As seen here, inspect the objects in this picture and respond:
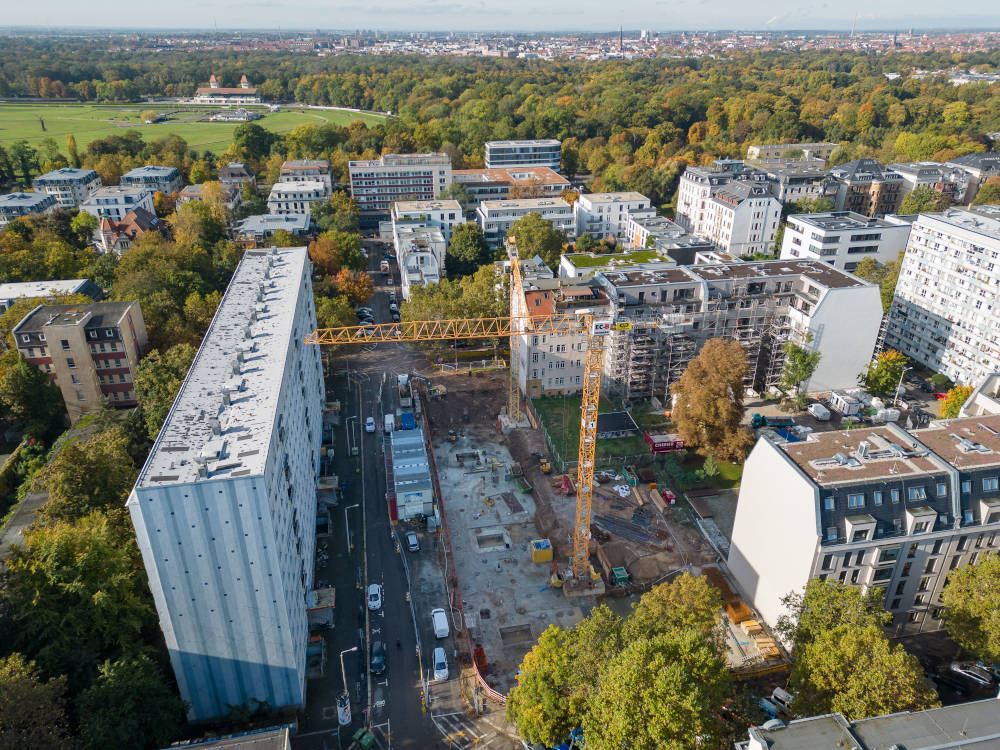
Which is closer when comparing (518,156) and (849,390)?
(849,390)

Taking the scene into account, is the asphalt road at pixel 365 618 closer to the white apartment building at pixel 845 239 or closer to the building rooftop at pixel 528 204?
the building rooftop at pixel 528 204

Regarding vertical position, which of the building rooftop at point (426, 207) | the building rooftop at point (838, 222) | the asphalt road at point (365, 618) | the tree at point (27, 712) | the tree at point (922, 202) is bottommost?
the asphalt road at point (365, 618)

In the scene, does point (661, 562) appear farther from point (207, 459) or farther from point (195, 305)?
point (195, 305)

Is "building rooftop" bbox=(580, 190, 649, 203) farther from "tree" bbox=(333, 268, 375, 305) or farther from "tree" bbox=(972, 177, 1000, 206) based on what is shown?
"tree" bbox=(972, 177, 1000, 206)

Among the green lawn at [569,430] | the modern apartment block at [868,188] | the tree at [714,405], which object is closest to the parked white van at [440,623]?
the green lawn at [569,430]

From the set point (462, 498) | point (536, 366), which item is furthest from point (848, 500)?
point (536, 366)

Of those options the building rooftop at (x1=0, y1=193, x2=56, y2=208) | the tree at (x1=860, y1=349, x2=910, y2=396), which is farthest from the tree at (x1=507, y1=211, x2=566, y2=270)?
the building rooftop at (x1=0, y1=193, x2=56, y2=208)

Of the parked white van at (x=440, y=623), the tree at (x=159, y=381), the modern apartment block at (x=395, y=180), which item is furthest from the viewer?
the modern apartment block at (x=395, y=180)
